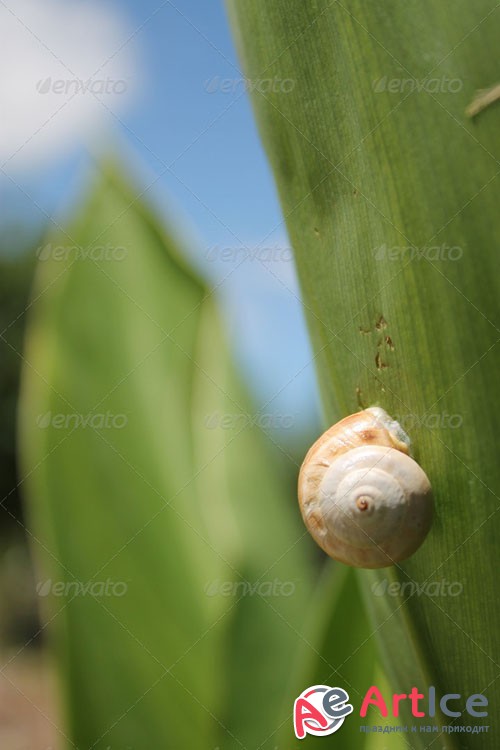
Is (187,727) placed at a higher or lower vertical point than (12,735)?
higher

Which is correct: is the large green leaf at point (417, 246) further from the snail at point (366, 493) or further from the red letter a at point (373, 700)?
the red letter a at point (373, 700)

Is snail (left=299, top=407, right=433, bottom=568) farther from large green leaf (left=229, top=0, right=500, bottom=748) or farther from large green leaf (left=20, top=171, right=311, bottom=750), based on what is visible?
large green leaf (left=20, top=171, right=311, bottom=750)

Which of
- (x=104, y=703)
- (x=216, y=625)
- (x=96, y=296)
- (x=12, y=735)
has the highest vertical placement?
(x=96, y=296)

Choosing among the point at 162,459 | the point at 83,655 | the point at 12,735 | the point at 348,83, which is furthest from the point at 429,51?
the point at 12,735

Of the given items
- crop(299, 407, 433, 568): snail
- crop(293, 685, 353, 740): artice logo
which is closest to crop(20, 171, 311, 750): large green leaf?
crop(293, 685, 353, 740): artice logo

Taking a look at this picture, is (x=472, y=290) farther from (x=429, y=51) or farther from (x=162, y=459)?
(x=162, y=459)

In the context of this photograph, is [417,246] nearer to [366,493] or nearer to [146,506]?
[366,493]
